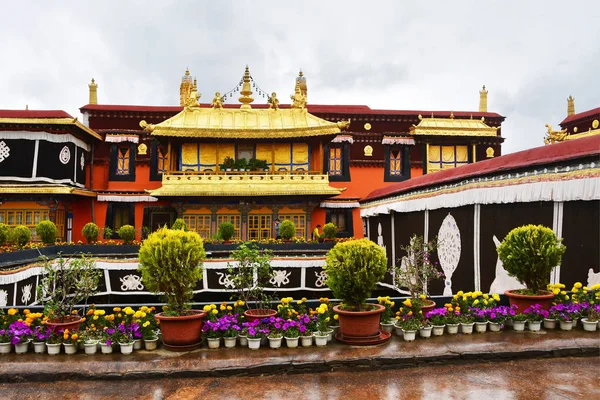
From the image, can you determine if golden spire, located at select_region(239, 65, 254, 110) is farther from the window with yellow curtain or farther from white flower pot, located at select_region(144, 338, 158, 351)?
white flower pot, located at select_region(144, 338, 158, 351)

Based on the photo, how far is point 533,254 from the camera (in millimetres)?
8117

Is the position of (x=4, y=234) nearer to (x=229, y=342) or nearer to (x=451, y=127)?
(x=229, y=342)

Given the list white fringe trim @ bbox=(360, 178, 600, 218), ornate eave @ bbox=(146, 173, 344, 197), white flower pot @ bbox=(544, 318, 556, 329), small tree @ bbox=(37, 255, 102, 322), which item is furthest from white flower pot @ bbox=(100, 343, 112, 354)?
ornate eave @ bbox=(146, 173, 344, 197)

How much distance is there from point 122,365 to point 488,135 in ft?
91.0

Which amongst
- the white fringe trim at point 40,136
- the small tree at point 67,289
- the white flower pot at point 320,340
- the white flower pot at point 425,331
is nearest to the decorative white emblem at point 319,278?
the small tree at point 67,289

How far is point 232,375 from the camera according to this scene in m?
6.41

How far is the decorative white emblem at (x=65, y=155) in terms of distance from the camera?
25.5 metres

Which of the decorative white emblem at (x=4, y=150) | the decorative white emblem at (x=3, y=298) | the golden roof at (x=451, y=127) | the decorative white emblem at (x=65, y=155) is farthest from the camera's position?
the golden roof at (x=451, y=127)

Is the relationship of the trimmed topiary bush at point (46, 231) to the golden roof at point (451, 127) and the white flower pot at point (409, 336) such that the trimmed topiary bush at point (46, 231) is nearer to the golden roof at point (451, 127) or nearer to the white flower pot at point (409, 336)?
the white flower pot at point (409, 336)

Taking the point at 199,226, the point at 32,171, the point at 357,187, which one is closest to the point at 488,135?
the point at 357,187

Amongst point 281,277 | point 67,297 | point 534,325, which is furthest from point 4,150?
point 534,325

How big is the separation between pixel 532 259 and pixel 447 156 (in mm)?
23054

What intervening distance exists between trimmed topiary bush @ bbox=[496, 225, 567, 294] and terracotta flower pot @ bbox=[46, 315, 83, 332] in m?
7.34

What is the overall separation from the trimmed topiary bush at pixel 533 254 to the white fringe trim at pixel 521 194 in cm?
138
